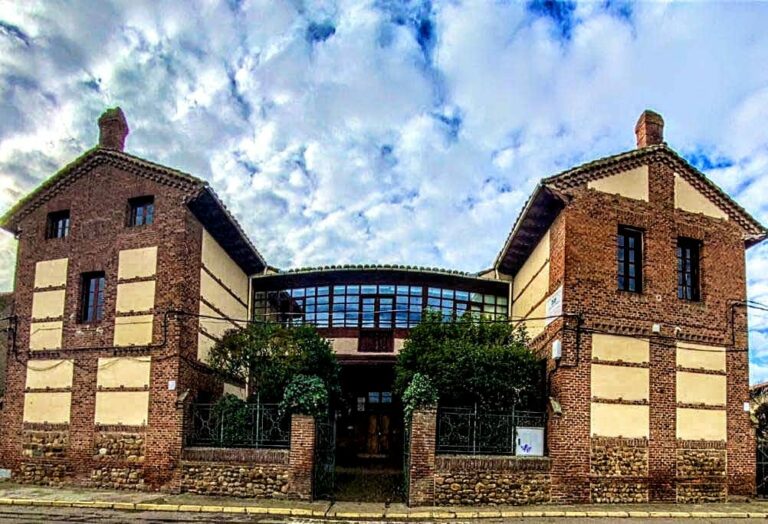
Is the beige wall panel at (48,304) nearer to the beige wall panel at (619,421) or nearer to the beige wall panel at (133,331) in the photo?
the beige wall panel at (133,331)

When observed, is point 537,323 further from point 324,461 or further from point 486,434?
point 324,461

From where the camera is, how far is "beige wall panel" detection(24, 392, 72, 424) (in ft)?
58.1

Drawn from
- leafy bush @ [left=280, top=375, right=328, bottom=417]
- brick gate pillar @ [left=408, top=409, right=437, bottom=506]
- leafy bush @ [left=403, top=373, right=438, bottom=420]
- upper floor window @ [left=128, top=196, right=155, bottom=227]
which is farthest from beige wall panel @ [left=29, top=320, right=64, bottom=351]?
brick gate pillar @ [left=408, top=409, right=437, bottom=506]

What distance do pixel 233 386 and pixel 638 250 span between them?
40.3ft

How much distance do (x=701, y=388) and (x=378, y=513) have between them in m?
8.79

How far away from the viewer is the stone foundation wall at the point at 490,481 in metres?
14.9

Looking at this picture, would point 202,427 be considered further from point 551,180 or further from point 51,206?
point 551,180

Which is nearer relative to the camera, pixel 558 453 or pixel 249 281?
pixel 558 453

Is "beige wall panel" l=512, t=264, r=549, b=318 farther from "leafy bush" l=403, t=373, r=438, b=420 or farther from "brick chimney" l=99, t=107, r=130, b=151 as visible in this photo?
"brick chimney" l=99, t=107, r=130, b=151

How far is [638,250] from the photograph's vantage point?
57.0 feet

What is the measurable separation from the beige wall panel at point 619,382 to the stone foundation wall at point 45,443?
524 inches

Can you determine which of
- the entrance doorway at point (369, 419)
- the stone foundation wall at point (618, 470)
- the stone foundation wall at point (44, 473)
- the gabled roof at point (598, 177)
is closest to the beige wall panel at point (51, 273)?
the stone foundation wall at point (44, 473)

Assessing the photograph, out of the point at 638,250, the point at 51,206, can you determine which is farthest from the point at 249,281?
the point at 638,250

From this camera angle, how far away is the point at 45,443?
17.6 meters
